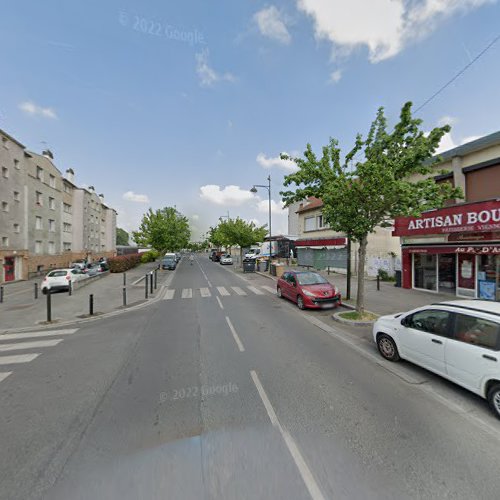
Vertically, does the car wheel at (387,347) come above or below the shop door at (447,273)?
below

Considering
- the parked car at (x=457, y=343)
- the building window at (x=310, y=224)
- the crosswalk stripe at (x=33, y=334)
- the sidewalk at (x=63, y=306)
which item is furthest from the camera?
the building window at (x=310, y=224)

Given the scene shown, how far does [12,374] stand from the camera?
4859mm

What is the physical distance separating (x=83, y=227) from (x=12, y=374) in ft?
121

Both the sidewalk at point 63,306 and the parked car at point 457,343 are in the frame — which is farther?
the sidewalk at point 63,306

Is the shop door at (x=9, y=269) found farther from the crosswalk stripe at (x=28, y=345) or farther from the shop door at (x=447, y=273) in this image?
the shop door at (x=447, y=273)

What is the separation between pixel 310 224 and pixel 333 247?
4797 mm

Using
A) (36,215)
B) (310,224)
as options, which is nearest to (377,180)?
(310,224)

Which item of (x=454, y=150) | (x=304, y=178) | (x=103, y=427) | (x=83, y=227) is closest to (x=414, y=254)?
(x=454, y=150)

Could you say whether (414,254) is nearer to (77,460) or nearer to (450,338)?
(450,338)

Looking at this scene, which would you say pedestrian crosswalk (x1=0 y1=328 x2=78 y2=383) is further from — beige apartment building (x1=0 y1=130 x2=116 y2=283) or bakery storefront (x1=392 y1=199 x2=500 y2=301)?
beige apartment building (x1=0 y1=130 x2=116 y2=283)

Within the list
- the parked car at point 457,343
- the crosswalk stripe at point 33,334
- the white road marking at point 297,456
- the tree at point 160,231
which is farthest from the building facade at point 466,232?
the tree at point 160,231

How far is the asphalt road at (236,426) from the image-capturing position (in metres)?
2.48

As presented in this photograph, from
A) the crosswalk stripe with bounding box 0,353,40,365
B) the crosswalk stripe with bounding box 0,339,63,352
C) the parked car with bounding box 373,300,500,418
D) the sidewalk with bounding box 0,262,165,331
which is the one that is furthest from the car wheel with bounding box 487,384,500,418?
the sidewalk with bounding box 0,262,165,331

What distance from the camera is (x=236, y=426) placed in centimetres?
333
